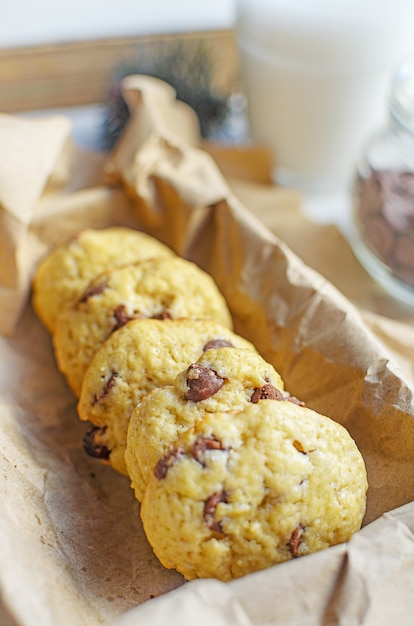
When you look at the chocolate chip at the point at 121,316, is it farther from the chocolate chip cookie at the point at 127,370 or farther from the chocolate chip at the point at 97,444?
the chocolate chip at the point at 97,444

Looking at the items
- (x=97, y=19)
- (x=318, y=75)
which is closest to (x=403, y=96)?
(x=318, y=75)

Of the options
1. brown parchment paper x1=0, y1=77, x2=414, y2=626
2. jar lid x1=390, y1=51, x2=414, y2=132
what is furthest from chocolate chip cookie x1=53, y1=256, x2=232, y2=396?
jar lid x1=390, y1=51, x2=414, y2=132

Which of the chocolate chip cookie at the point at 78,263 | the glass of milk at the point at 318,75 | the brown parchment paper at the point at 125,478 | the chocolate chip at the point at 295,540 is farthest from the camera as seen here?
the glass of milk at the point at 318,75

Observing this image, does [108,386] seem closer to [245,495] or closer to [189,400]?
[189,400]

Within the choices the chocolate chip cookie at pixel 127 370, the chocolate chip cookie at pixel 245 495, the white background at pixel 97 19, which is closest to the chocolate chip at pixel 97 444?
the chocolate chip cookie at pixel 127 370

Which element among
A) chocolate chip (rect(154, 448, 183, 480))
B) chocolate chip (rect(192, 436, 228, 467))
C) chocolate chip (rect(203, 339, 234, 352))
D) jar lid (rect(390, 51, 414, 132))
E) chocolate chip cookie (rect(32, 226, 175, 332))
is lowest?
chocolate chip cookie (rect(32, 226, 175, 332))

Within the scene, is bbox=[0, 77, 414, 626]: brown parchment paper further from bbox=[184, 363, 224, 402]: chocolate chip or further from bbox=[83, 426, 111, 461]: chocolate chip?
bbox=[184, 363, 224, 402]: chocolate chip

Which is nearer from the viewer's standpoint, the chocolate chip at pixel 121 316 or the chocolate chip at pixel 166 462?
the chocolate chip at pixel 166 462
